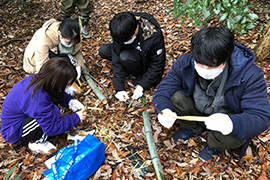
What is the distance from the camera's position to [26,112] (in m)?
2.18

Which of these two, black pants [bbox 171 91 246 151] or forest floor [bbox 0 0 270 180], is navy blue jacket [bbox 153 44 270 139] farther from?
forest floor [bbox 0 0 270 180]

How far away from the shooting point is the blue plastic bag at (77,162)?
203 centimetres

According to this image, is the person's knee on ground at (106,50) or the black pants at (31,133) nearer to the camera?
the black pants at (31,133)

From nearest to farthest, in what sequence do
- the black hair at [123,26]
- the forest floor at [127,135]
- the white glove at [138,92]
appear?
the forest floor at [127,135]
the black hair at [123,26]
the white glove at [138,92]

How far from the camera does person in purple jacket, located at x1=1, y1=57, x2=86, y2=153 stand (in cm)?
204

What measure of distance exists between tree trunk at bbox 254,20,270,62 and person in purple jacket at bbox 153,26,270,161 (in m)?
1.35

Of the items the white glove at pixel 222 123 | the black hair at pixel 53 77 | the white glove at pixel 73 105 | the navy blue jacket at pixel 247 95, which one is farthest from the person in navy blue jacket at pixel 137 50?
the white glove at pixel 222 123

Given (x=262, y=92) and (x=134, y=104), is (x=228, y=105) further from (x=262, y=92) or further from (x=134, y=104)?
(x=134, y=104)

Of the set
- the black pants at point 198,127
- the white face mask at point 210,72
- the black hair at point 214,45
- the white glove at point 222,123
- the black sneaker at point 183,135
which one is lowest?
the black sneaker at point 183,135

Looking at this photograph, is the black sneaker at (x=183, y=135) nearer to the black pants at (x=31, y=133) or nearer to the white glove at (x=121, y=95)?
the white glove at (x=121, y=95)

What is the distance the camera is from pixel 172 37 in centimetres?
410

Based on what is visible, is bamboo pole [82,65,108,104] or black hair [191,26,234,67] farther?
bamboo pole [82,65,108,104]

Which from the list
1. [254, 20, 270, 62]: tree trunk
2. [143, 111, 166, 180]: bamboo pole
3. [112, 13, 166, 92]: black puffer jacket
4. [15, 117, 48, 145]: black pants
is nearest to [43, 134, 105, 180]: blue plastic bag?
[15, 117, 48, 145]: black pants

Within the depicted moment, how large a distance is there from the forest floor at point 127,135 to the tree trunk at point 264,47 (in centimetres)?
13
